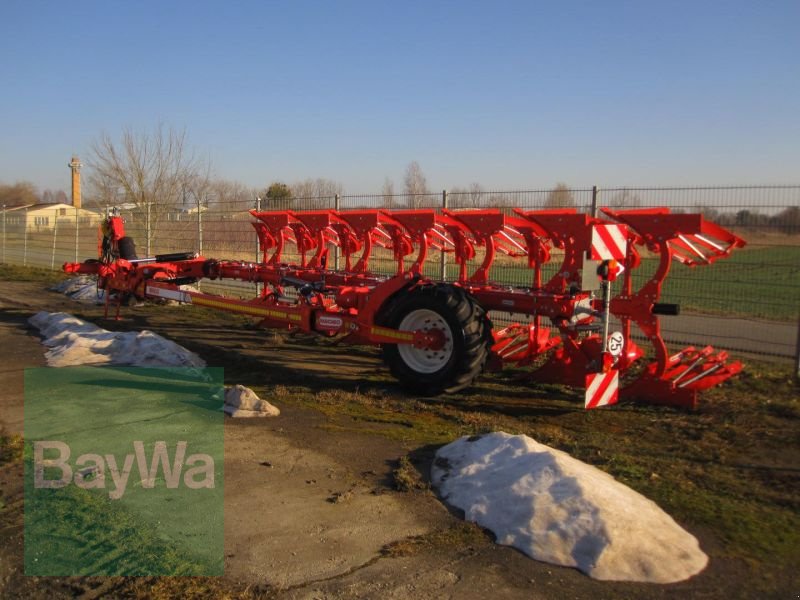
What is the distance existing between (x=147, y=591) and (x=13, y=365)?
6.02m

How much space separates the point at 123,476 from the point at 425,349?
3.14 metres

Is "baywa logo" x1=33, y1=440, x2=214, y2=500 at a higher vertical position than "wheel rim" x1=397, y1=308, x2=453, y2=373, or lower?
lower

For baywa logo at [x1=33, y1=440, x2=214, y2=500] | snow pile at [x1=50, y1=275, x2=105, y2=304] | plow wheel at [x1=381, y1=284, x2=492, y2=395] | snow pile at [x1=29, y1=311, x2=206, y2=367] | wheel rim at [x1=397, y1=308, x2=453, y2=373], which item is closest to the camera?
baywa logo at [x1=33, y1=440, x2=214, y2=500]

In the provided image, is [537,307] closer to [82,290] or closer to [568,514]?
[568,514]

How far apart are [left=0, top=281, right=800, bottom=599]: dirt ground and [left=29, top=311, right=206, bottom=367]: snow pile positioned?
1.23 m

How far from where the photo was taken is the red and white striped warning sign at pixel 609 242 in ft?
20.3

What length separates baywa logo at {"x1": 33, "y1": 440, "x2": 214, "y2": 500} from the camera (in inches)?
181

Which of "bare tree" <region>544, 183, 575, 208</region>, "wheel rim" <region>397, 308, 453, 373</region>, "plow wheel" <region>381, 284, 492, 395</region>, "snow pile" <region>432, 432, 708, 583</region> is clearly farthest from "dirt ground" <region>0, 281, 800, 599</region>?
"bare tree" <region>544, 183, 575, 208</region>

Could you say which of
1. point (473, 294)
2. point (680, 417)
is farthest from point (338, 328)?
point (680, 417)

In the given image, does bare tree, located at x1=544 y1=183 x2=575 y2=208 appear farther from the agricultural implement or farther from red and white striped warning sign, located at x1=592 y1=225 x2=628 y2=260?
red and white striped warning sign, located at x1=592 y1=225 x2=628 y2=260

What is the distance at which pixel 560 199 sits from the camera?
9.46 m

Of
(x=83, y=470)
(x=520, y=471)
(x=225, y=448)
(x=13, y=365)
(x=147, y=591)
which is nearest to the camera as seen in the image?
(x=147, y=591)

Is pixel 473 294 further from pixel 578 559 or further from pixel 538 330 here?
pixel 578 559

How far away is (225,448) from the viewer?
5.35 m
